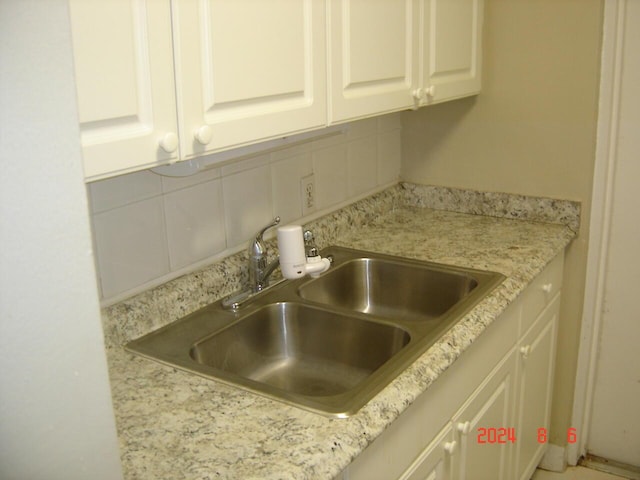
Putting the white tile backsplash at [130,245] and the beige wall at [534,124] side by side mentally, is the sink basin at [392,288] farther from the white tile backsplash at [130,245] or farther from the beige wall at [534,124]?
the beige wall at [534,124]

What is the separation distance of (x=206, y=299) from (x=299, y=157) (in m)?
0.54

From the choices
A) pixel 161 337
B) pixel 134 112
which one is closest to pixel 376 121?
pixel 161 337

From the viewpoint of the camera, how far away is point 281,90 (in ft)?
4.24

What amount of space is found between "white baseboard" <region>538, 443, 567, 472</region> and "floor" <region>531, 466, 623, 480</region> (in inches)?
0.7

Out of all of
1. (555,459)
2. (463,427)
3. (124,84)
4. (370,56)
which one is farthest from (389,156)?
(124,84)

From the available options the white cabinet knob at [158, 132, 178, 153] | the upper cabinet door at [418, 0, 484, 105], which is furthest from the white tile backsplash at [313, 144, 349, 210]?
the white cabinet knob at [158, 132, 178, 153]

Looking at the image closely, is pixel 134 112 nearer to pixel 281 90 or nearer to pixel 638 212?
pixel 281 90

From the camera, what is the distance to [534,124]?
7.11ft

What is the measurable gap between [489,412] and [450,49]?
101 centimetres

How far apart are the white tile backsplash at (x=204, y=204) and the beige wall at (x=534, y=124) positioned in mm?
314

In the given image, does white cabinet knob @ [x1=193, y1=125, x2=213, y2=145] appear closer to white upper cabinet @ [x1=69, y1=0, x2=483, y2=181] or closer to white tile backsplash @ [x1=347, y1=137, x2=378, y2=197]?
white upper cabinet @ [x1=69, y1=0, x2=483, y2=181]

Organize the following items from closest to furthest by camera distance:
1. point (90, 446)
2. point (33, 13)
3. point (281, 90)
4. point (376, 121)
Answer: point (33, 13) < point (90, 446) < point (281, 90) < point (376, 121)

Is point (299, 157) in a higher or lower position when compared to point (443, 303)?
higher

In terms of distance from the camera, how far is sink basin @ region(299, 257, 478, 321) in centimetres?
182
